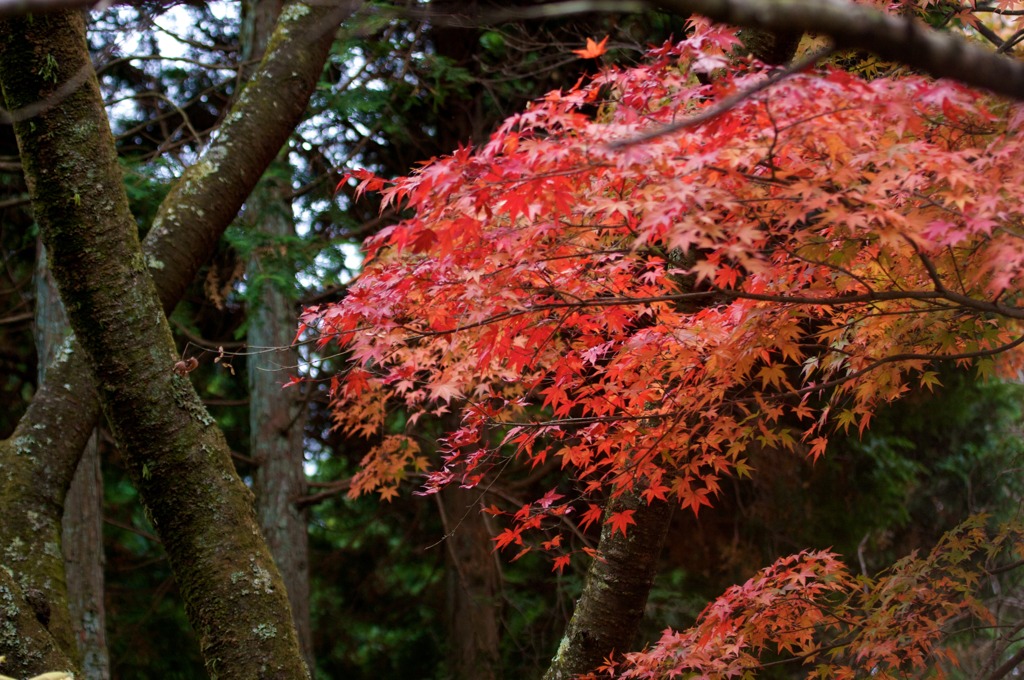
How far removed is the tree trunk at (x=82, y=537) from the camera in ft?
18.0

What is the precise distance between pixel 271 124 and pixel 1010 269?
2.94 meters

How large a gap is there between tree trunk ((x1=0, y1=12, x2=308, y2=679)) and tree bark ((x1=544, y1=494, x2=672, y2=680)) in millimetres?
1395

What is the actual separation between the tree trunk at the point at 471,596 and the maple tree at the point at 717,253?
349cm

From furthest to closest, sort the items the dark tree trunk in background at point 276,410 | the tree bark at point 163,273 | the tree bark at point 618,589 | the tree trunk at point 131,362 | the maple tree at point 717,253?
the dark tree trunk in background at point 276,410 → the tree bark at point 618,589 → the tree bark at point 163,273 → the tree trunk at point 131,362 → the maple tree at point 717,253

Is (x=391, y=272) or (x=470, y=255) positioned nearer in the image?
(x=470, y=255)

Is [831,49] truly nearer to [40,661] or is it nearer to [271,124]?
[40,661]

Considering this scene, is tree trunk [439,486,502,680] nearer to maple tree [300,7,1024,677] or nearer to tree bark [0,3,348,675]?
maple tree [300,7,1024,677]

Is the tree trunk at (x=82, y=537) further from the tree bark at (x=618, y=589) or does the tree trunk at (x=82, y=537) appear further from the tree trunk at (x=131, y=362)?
the tree bark at (x=618, y=589)

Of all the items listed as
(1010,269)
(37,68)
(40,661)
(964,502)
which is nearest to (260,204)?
(37,68)

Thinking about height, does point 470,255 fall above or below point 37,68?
below

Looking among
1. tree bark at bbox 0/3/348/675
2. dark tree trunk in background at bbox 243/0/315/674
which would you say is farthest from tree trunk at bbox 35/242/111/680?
tree bark at bbox 0/3/348/675

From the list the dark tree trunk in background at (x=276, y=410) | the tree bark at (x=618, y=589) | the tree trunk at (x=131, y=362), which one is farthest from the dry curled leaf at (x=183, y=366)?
the dark tree trunk in background at (x=276, y=410)

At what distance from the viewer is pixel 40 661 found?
2.60 m

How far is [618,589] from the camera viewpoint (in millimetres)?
3715
